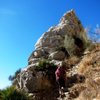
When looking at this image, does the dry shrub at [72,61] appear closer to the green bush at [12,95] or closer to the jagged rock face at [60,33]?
the jagged rock face at [60,33]

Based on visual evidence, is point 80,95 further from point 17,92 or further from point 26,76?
point 26,76

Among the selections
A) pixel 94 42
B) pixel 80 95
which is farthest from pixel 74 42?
pixel 80 95

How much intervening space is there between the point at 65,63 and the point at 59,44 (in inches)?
152

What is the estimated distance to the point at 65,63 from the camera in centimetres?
2444

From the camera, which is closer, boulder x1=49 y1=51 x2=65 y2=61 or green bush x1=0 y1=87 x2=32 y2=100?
green bush x1=0 y1=87 x2=32 y2=100

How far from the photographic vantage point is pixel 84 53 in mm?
26797

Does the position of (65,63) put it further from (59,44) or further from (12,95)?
(12,95)

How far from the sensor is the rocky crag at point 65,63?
66.2 feet

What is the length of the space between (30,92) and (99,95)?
642cm

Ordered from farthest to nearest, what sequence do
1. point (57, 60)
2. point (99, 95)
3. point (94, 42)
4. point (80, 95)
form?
point (94, 42), point (57, 60), point (80, 95), point (99, 95)

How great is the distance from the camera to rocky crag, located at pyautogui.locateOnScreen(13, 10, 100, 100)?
66.2 ft

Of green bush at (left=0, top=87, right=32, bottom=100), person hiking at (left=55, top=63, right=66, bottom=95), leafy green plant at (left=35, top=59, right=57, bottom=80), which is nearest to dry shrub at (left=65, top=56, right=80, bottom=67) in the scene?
leafy green plant at (left=35, top=59, right=57, bottom=80)

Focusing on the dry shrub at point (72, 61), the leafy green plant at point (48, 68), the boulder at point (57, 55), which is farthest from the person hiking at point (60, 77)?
the boulder at point (57, 55)

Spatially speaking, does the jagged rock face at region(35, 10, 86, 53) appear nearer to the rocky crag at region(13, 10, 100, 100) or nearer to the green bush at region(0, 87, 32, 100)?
the rocky crag at region(13, 10, 100, 100)
